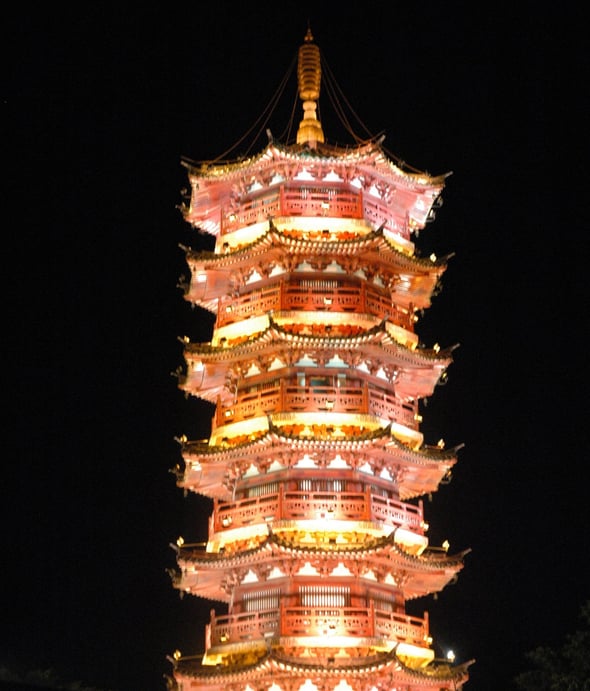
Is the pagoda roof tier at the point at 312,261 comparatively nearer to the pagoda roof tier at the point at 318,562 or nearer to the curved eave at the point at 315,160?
the curved eave at the point at 315,160

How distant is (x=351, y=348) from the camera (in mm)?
25031

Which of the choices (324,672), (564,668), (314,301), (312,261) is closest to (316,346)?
(314,301)

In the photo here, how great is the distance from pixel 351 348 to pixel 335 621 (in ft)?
21.9

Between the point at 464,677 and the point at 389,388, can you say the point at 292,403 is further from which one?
the point at 464,677

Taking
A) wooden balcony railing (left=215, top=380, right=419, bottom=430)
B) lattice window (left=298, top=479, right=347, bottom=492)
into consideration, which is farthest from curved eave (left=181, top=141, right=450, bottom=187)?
lattice window (left=298, top=479, right=347, bottom=492)

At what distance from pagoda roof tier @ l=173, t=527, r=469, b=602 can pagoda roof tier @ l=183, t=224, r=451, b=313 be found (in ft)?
24.6

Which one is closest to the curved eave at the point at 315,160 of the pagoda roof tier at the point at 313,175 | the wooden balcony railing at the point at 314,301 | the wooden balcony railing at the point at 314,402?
A: the pagoda roof tier at the point at 313,175

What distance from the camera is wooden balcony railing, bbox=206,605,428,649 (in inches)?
870

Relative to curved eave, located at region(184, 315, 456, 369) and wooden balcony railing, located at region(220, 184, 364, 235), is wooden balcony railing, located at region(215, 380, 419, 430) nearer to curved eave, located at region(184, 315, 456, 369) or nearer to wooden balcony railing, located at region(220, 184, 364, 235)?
curved eave, located at region(184, 315, 456, 369)

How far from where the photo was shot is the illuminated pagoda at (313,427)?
73.4 ft

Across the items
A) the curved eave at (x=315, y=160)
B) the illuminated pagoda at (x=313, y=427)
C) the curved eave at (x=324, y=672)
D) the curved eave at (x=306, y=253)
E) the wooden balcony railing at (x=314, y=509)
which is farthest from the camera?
the curved eave at (x=315, y=160)

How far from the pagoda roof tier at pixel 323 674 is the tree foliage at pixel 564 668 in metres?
8.46

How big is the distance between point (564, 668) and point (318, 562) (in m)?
12.4

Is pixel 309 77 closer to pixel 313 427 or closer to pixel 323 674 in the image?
pixel 313 427
